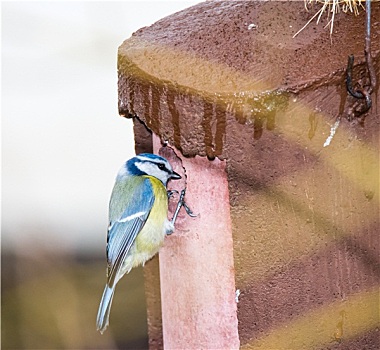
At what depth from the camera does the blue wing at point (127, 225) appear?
2.05 metres

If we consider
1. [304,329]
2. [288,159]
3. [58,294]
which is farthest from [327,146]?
[58,294]

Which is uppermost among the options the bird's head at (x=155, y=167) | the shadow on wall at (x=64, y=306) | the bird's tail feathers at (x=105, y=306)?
the bird's head at (x=155, y=167)

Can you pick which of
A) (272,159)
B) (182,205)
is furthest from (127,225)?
(272,159)

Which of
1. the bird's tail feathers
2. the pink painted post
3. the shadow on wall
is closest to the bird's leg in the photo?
the pink painted post

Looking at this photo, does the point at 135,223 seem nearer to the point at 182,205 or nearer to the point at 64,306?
the point at 182,205

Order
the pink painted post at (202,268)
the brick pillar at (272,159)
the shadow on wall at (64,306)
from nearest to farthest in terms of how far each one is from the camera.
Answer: the brick pillar at (272,159), the pink painted post at (202,268), the shadow on wall at (64,306)

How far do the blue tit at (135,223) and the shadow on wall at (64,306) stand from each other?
1.47 m

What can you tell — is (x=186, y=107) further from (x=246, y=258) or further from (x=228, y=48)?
(x=246, y=258)

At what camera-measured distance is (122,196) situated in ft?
6.98

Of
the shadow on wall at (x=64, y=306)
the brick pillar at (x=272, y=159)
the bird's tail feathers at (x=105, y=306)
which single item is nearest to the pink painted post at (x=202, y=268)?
the brick pillar at (x=272, y=159)

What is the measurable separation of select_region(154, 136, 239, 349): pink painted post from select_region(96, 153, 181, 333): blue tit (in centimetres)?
4

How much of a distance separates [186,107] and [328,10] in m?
0.35

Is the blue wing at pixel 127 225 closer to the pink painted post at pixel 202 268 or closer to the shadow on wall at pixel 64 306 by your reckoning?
the pink painted post at pixel 202 268

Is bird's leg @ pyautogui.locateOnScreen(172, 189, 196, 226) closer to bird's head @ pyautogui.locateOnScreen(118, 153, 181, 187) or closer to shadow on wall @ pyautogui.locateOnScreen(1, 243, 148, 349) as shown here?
bird's head @ pyautogui.locateOnScreen(118, 153, 181, 187)
